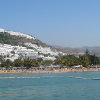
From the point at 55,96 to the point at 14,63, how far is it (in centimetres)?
6297

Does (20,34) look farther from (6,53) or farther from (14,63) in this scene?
(14,63)

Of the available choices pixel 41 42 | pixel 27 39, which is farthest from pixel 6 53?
pixel 41 42

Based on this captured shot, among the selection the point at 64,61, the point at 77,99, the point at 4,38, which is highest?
the point at 4,38

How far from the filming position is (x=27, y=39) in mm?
169250

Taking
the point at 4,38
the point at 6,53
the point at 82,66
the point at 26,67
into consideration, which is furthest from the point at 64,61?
the point at 4,38

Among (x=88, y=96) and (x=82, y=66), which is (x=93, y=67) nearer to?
(x=82, y=66)

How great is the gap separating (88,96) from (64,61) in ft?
224

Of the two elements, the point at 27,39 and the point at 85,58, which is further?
the point at 27,39

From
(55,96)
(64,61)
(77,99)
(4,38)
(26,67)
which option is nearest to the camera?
(77,99)

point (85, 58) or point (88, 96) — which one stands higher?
point (85, 58)

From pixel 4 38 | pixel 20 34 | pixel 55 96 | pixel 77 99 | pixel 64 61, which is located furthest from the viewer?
pixel 20 34

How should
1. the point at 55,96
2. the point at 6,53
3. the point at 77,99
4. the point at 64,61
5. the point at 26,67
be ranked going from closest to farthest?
→ 1. the point at 77,99
2. the point at 55,96
3. the point at 26,67
4. the point at 64,61
5. the point at 6,53

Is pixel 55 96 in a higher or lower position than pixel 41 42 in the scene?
lower

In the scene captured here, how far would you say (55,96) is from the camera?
29.5 metres
